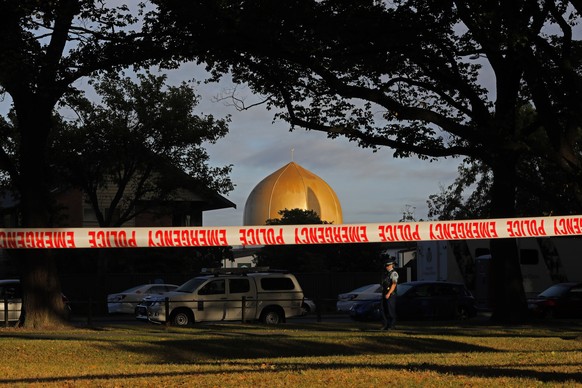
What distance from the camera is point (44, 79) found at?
25.6 metres

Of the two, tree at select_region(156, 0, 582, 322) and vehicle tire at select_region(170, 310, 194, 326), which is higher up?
tree at select_region(156, 0, 582, 322)

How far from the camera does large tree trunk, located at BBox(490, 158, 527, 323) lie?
93.7ft

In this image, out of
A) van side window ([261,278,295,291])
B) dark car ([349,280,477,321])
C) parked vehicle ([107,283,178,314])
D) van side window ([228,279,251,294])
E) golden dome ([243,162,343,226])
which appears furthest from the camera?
golden dome ([243,162,343,226])

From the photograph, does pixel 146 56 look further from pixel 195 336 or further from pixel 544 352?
pixel 544 352

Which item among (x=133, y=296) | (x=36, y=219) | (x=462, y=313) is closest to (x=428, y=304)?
(x=462, y=313)

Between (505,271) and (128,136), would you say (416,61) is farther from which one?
(128,136)

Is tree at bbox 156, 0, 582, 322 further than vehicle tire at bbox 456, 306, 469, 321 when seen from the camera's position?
No

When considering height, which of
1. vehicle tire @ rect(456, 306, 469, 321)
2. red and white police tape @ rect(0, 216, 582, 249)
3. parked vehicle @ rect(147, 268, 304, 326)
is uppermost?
red and white police tape @ rect(0, 216, 582, 249)

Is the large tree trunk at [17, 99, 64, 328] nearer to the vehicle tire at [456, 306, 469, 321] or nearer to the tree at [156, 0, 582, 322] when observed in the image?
the tree at [156, 0, 582, 322]

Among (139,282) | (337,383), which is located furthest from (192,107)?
(337,383)

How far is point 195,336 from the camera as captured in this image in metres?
21.9

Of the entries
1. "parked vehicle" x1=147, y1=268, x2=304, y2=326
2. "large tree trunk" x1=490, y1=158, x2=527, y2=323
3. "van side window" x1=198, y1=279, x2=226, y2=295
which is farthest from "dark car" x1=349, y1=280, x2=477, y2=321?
"van side window" x1=198, y1=279, x2=226, y2=295

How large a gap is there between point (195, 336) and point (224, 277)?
10492mm

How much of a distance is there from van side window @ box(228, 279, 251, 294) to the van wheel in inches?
41.1
